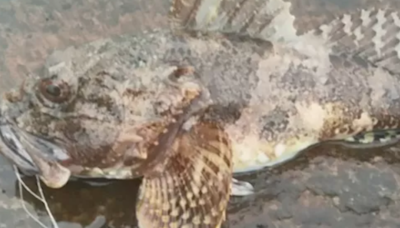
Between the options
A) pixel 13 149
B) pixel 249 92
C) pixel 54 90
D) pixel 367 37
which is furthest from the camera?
pixel 367 37

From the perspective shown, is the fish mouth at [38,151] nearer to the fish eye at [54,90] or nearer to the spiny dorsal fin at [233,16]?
the fish eye at [54,90]

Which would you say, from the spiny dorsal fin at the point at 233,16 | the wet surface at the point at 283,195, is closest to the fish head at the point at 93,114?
the wet surface at the point at 283,195

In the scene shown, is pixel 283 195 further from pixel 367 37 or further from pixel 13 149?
pixel 13 149

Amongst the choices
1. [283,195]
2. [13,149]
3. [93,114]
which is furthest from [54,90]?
[283,195]

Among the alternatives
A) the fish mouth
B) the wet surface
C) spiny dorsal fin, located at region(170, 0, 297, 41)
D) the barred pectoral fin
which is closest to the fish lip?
the fish mouth

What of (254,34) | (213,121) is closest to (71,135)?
(213,121)

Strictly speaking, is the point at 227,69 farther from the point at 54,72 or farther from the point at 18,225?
the point at 18,225
